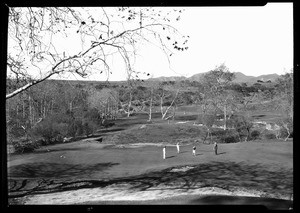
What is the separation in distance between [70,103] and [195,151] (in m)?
3.82

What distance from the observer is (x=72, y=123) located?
225 inches

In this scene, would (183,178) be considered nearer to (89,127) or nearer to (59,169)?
(89,127)

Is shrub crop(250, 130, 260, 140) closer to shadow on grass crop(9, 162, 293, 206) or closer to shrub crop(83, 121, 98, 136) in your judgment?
shadow on grass crop(9, 162, 293, 206)

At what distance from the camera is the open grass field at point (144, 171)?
227 inches

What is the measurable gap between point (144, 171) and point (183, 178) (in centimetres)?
110

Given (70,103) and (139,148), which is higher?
(70,103)

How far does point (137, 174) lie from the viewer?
6.31 meters

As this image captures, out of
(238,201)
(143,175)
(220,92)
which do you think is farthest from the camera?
(220,92)

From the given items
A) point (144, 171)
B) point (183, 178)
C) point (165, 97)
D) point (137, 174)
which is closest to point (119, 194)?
point (137, 174)

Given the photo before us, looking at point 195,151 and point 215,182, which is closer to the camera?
point 215,182

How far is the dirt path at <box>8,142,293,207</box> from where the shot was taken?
230 inches
